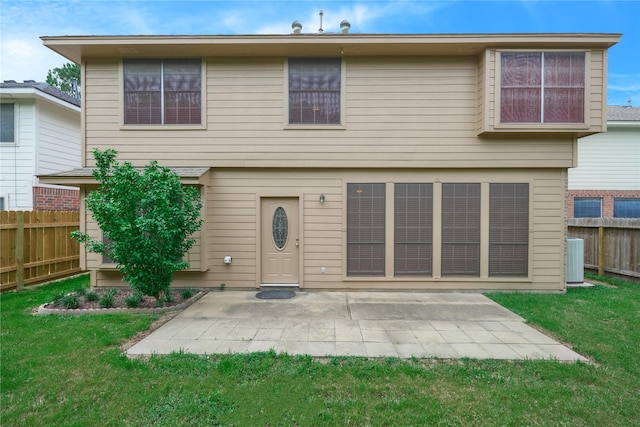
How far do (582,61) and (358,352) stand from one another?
685 centimetres

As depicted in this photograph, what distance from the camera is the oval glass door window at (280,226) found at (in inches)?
259

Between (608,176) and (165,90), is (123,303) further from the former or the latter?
(608,176)

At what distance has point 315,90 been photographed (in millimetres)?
6391

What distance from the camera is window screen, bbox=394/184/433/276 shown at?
6457mm

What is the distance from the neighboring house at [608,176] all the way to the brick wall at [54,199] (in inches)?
687

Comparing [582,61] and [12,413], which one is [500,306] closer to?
[582,61]

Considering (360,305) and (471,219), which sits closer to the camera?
Result: (360,305)

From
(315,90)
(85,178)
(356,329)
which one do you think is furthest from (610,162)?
(85,178)

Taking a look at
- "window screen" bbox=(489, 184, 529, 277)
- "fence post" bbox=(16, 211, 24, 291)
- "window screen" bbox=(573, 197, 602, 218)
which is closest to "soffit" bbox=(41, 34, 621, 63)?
"window screen" bbox=(489, 184, 529, 277)

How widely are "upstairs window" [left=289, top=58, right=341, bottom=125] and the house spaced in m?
0.02

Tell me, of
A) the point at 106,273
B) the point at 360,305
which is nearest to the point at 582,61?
Answer: the point at 360,305

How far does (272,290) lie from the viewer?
6469mm

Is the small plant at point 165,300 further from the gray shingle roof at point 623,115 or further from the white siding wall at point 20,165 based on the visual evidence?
the gray shingle roof at point 623,115

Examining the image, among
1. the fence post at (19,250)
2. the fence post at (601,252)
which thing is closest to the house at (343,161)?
the fence post at (19,250)
